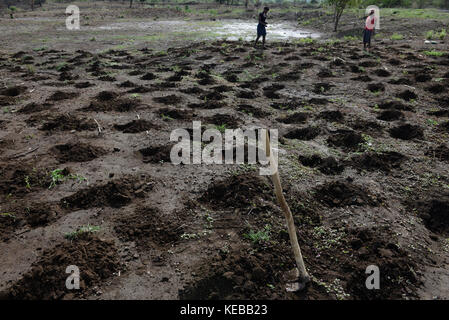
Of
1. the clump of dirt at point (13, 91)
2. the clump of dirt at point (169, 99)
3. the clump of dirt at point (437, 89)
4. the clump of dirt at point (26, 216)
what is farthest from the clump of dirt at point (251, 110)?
the clump of dirt at point (13, 91)

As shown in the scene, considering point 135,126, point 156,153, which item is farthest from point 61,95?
point 156,153

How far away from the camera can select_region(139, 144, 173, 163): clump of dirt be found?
537 centimetres

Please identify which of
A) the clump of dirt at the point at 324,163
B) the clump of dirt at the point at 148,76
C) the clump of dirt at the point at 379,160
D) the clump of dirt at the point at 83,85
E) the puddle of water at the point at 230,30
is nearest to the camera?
the clump of dirt at the point at 324,163

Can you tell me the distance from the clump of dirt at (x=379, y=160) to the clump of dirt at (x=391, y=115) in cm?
183

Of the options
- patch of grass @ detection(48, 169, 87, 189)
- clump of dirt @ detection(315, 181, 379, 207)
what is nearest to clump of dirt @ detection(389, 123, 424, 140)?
clump of dirt @ detection(315, 181, 379, 207)

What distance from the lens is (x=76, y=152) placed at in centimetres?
547

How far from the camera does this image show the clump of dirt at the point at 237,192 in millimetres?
4238

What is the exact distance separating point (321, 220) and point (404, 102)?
5.76 meters

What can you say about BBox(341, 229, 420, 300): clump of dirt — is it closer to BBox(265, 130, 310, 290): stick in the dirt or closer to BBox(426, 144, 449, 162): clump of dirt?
BBox(265, 130, 310, 290): stick in the dirt

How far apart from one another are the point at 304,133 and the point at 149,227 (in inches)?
159

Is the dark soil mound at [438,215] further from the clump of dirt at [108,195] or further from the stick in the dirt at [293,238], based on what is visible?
the clump of dirt at [108,195]

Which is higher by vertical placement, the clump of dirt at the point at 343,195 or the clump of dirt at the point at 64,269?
the clump of dirt at the point at 343,195

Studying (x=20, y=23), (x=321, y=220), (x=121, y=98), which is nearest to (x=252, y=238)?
(x=321, y=220)

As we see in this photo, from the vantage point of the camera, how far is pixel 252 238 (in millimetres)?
3592
